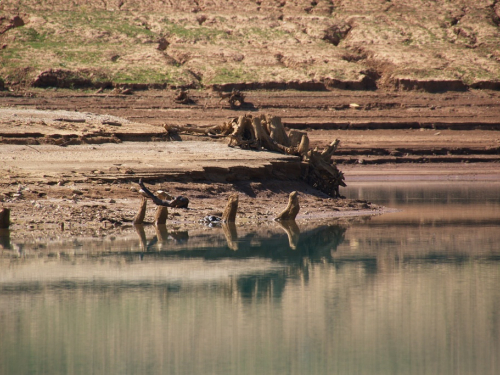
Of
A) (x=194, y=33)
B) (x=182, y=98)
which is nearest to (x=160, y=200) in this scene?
(x=182, y=98)

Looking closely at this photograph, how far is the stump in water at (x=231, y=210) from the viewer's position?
18.8m

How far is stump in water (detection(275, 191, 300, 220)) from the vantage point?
1944cm

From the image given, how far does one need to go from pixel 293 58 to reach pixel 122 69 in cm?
1155

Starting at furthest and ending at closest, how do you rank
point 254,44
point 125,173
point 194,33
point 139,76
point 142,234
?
point 194,33 < point 254,44 < point 139,76 < point 125,173 < point 142,234

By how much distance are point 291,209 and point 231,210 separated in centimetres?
153

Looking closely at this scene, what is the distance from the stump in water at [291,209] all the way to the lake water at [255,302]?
1.24 metres

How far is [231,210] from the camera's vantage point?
1894cm

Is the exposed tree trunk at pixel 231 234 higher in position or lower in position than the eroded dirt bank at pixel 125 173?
lower

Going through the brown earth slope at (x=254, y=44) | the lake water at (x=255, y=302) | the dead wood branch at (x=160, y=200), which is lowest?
the lake water at (x=255, y=302)

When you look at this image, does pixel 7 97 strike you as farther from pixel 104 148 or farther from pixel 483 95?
pixel 483 95

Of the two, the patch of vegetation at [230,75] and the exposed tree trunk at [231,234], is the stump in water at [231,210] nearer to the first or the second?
the exposed tree trunk at [231,234]

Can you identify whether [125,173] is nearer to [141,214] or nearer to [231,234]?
[141,214]

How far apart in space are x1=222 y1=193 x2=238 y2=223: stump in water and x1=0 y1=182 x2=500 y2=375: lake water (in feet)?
3.39

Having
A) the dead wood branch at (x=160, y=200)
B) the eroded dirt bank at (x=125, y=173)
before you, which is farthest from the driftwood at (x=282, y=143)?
the dead wood branch at (x=160, y=200)
